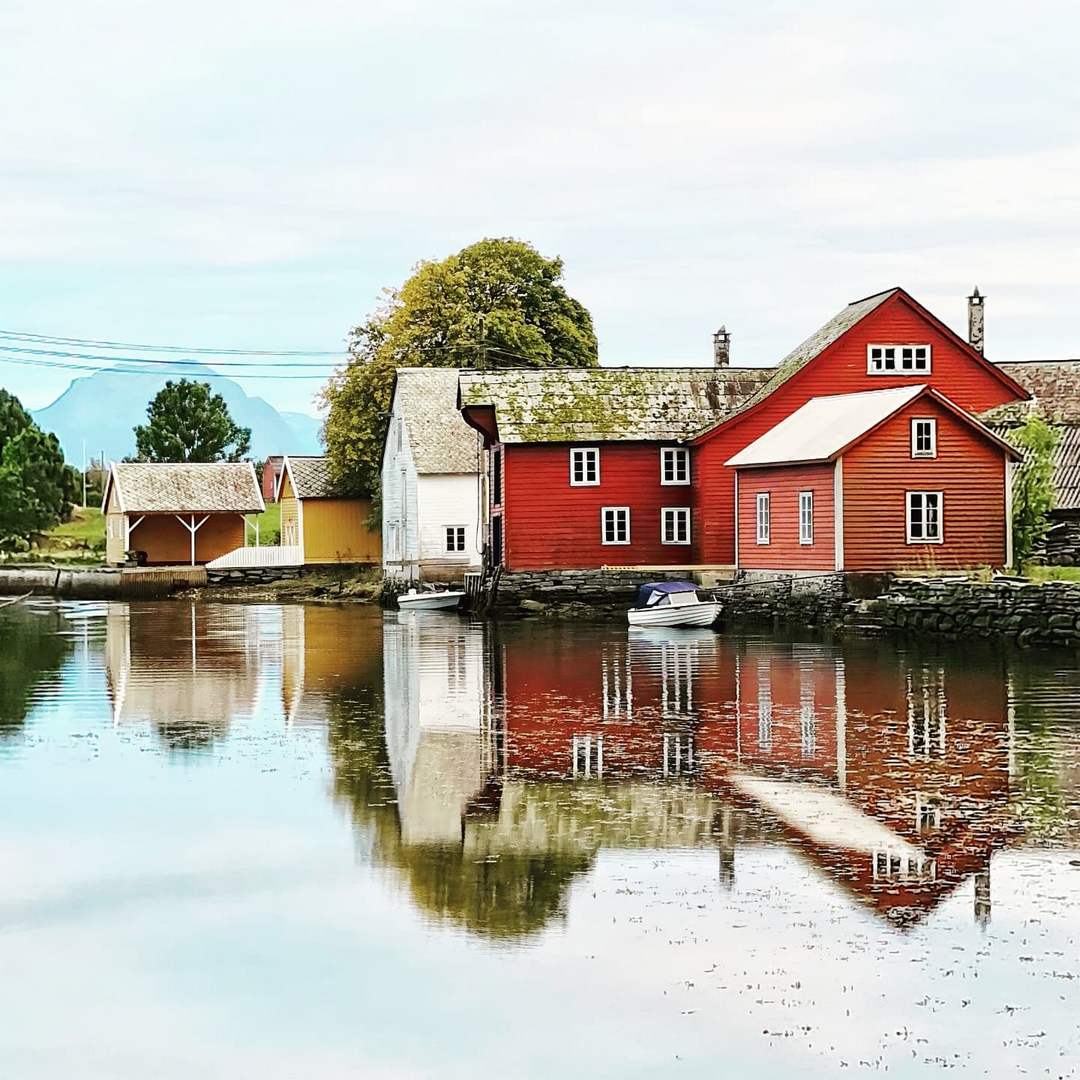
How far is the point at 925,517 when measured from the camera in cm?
4397

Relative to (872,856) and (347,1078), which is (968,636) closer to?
(872,856)

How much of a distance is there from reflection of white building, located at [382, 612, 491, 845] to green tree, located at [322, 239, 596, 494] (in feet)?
101

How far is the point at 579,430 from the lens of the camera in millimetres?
52500

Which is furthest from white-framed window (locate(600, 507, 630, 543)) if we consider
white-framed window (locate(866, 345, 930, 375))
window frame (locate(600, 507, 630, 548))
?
white-framed window (locate(866, 345, 930, 375))

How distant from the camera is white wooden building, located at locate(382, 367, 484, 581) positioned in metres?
60.4

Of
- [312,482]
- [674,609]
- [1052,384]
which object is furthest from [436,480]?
[1052,384]

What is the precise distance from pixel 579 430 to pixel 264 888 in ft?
132

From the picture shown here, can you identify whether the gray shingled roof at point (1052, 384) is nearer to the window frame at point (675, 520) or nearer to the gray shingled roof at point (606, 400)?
Result: the gray shingled roof at point (606, 400)

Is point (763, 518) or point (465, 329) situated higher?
point (465, 329)

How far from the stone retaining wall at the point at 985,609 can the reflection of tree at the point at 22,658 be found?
17.6 metres

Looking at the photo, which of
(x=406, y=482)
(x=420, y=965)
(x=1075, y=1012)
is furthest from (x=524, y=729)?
(x=406, y=482)

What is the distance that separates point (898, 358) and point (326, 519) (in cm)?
3021

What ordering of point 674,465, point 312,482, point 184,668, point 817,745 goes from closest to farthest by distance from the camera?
1. point 817,745
2. point 184,668
3. point 674,465
4. point 312,482

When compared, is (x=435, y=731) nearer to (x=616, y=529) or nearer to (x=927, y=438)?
(x=927, y=438)
